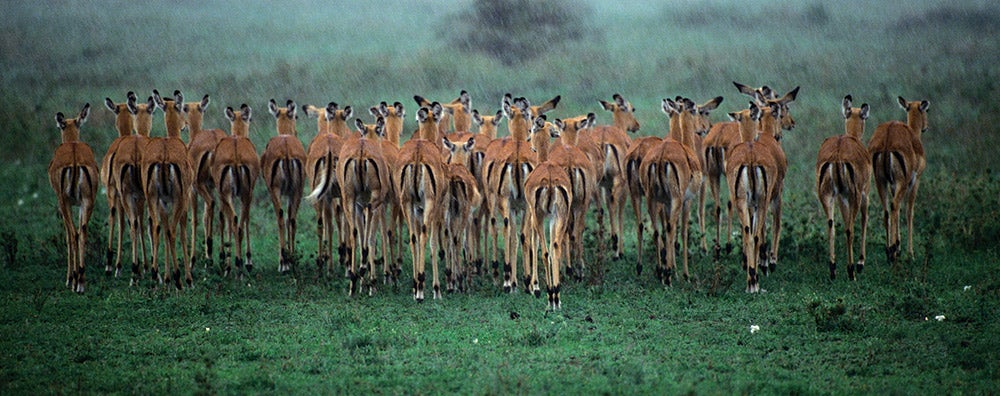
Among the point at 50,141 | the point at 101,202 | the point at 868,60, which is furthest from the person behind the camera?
the point at 868,60

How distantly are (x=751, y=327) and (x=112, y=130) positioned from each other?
19.7 meters

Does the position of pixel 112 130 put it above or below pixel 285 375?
above

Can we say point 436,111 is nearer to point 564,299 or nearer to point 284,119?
point 284,119

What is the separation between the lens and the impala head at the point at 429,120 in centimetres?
1541

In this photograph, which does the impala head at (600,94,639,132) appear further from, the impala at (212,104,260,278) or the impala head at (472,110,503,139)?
the impala at (212,104,260,278)

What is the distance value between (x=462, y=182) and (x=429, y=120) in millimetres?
1455

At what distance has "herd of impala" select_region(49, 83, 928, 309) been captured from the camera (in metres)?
13.9

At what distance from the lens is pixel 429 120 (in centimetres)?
1550

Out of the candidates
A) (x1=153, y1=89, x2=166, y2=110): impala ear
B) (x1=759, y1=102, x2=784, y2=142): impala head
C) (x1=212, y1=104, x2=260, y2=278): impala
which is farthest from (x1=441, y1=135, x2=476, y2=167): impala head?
(x1=759, y1=102, x2=784, y2=142): impala head

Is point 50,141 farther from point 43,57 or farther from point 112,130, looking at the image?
point 43,57

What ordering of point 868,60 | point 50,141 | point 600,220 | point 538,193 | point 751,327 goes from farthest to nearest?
point 868,60
point 50,141
point 600,220
point 538,193
point 751,327

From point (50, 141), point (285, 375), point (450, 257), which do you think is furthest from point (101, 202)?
point (285, 375)

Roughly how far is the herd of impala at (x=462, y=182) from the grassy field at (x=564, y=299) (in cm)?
54

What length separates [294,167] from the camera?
617 inches
